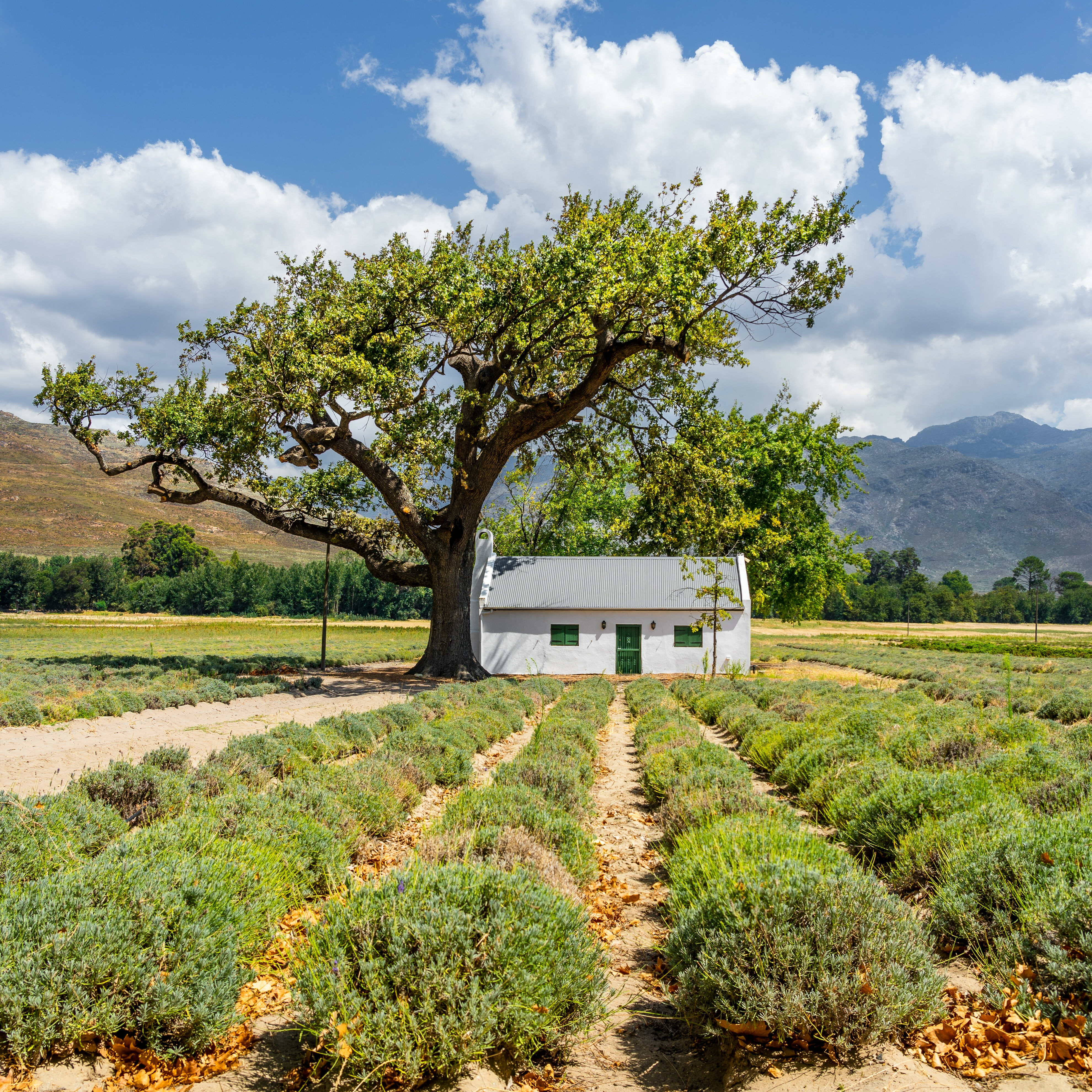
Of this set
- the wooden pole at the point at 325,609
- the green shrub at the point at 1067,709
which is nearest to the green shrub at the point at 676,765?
the green shrub at the point at 1067,709

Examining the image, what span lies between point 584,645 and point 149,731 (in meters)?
18.5

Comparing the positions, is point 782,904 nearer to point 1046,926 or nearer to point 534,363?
point 1046,926

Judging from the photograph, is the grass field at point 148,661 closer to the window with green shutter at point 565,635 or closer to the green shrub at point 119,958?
the window with green shutter at point 565,635

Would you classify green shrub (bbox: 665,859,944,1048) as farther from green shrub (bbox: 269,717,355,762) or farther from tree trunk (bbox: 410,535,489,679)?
tree trunk (bbox: 410,535,489,679)

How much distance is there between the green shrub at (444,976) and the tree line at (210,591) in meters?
100

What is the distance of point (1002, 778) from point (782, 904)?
460cm

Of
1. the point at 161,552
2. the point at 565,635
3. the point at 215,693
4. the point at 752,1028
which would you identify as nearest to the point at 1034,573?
the point at 565,635

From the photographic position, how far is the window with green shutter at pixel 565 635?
94.8 ft

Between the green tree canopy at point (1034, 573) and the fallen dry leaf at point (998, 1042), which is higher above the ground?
the green tree canopy at point (1034, 573)

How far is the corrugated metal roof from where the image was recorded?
28859 millimetres

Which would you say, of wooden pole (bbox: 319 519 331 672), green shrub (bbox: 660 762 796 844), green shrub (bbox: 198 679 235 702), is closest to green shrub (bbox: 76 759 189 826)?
green shrub (bbox: 660 762 796 844)

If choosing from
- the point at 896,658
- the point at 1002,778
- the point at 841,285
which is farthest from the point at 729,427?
the point at 896,658

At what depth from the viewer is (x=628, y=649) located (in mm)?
28953

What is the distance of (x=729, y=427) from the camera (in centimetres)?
2223
